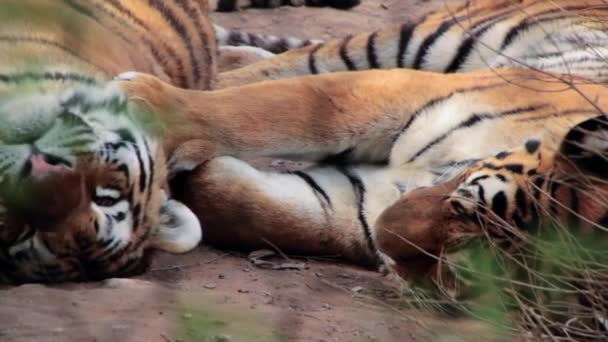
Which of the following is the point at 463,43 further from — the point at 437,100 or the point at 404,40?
the point at 437,100

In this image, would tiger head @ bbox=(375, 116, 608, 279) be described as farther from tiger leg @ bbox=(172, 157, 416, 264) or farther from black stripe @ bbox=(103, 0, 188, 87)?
black stripe @ bbox=(103, 0, 188, 87)

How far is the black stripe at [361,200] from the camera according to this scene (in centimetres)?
284

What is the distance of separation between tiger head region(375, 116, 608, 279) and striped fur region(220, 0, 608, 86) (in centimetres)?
95

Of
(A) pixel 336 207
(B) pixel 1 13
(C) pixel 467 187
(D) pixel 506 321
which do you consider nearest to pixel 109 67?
(A) pixel 336 207

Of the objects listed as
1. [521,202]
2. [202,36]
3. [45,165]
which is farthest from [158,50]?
[45,165]

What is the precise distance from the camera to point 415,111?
115 inches

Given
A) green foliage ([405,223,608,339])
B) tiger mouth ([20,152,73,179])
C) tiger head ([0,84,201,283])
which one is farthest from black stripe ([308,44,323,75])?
tiger mouth ([20,152,73,179])

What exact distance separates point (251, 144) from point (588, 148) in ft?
3.17

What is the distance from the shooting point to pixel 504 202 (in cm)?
240

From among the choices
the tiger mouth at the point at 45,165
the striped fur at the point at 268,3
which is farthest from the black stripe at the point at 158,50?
the striped fur at the point at 268,3

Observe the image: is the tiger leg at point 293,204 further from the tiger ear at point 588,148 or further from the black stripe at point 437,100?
the tiger ear at point 588,148

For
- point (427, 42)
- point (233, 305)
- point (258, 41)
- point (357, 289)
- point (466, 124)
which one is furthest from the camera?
point (258, 41)

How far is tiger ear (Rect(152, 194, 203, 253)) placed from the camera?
250 cm

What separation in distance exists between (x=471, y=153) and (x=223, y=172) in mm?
667
